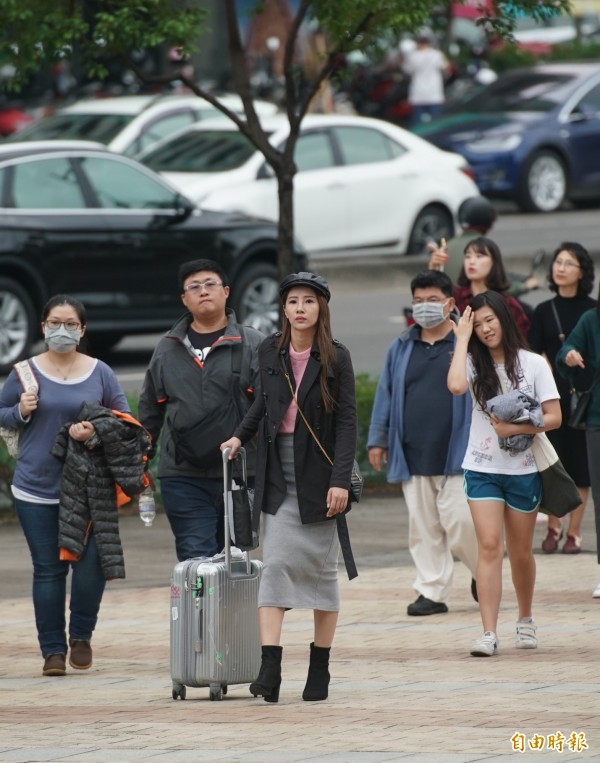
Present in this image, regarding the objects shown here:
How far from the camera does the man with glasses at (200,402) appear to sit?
9.30 metres

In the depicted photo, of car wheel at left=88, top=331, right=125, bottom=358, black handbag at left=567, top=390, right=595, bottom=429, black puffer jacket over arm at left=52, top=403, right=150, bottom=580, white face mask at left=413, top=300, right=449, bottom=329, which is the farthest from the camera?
car wheel at left=88, top=331, right=125, bottom=358

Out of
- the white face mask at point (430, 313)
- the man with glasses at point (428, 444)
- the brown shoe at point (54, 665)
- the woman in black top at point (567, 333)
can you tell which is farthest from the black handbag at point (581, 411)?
the brown shoe at point (54, 665)

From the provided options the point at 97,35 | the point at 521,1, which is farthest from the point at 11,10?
the point at 521,1

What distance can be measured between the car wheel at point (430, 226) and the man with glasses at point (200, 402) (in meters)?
14.2

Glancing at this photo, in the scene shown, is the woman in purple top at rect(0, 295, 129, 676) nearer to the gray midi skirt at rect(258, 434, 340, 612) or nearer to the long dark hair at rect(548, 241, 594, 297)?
the gray midi skirt at rect(258, 434, 340, 612)

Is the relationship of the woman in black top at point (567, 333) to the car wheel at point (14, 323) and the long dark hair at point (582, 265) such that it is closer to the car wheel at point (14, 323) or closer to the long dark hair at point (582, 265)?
the long dark hair at point (582, 265)

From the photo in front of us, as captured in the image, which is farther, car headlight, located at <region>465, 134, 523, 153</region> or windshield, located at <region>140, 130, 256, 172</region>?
car headlight, located at <region>465, 134, 523, 153</region>

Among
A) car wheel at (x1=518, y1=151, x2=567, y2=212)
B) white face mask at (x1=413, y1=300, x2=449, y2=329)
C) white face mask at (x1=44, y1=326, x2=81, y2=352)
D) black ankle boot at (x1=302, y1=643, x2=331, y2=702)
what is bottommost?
black ankle boot at (x1=302, y1=643, x2=331, y2=702)

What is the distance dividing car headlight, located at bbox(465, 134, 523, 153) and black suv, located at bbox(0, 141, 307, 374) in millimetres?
9476

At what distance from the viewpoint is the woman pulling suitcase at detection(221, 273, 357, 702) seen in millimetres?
8398

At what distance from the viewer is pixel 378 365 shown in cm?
1809

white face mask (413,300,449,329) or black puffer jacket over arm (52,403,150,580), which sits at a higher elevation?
white face mask (413,300,449,329)

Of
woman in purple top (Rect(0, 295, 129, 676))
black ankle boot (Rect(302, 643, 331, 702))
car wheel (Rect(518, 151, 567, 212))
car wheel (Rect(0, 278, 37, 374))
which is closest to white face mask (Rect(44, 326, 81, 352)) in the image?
woman in purple top (Rect(0, 295, 129, 676))

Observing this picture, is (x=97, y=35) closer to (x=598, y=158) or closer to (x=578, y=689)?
(x=578, y=689)
